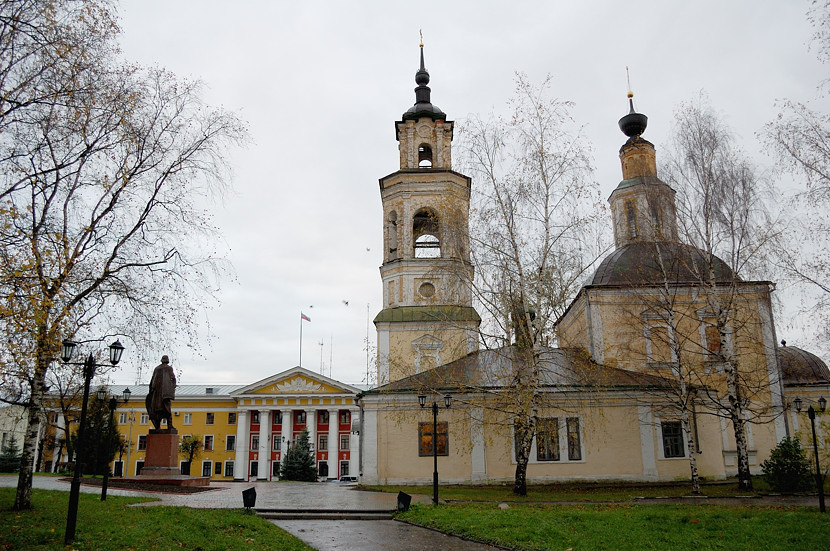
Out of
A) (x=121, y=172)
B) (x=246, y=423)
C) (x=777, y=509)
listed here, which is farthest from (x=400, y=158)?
(x=246, y=423)

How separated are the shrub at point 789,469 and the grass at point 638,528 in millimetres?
6004

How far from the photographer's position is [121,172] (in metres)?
14.1

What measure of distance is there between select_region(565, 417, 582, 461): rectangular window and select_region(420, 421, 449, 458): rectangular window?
487 cm

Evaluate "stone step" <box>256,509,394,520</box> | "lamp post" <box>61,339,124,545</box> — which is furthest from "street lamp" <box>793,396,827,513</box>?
"lamp post" <box>61,339,124,545</box>

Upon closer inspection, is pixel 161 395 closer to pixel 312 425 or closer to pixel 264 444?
pixel 312 425

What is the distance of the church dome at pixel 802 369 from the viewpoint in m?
35.1

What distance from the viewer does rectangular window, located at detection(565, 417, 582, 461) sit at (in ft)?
81.9

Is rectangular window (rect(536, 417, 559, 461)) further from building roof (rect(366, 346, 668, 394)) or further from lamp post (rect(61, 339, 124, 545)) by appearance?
lamp post (rect(61, 339, 124, 545))

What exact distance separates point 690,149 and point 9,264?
21149mm

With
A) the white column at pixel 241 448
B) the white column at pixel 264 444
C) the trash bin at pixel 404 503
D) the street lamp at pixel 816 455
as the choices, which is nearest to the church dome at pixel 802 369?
the street lamp at pixel 816 455

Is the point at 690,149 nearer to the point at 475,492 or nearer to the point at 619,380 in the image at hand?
the point at 619,380

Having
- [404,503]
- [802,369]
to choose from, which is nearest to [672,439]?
[404,503]

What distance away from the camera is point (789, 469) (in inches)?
770

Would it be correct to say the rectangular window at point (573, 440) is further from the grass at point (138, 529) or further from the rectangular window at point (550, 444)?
the grass at point (138, 529)
